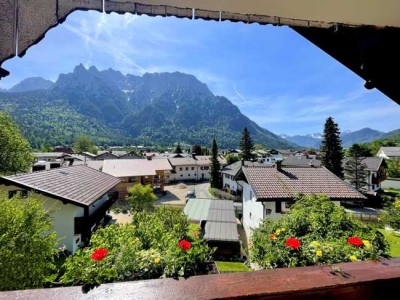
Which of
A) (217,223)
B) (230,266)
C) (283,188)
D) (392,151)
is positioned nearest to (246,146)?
(392,151)

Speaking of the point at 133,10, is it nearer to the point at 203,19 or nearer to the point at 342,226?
the point at 203,19

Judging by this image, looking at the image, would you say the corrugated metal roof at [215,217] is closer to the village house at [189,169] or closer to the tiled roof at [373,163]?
the tiled roof at [373,163]

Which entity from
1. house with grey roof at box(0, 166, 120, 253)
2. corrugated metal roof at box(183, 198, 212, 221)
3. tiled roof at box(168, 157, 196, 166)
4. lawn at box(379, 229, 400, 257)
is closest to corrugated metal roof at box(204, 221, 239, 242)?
corrugated metal roof at box(183, 198, 212, 221)

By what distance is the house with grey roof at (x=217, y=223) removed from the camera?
45.5ft

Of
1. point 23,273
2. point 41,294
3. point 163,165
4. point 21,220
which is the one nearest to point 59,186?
point 21,220

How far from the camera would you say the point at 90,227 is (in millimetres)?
12836

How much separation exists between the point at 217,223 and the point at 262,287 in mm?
15910

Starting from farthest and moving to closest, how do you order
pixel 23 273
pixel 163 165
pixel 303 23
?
1. pixel 163 165
2. pixel 23 273
3. pixel 303 23

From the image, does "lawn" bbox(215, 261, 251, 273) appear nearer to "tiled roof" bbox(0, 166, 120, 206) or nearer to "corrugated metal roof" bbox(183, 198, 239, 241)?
"corrugated metal roof" bbox(183, 198, 239, 241)

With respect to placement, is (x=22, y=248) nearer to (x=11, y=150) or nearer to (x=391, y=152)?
(x=11, y=150)

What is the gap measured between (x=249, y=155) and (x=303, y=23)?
164ft

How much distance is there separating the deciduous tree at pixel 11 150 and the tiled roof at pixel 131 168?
8995 millimetres

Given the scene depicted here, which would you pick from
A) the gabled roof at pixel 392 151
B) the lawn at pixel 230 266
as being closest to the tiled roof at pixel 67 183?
the lawn at pixel 230 266

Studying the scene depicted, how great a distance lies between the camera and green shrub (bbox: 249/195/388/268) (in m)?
2.88
